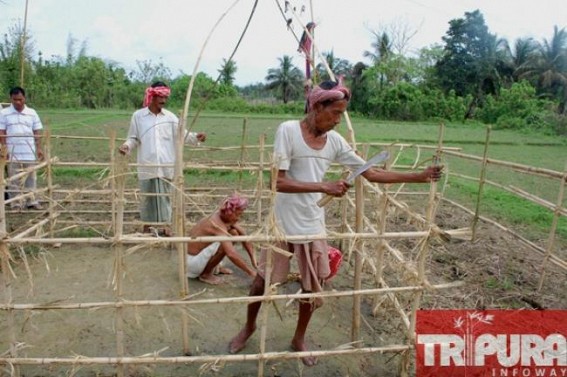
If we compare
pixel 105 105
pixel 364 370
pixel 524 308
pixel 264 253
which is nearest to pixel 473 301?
pixel 524 308

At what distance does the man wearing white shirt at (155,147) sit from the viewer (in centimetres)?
457

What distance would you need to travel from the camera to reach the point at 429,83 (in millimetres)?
31172

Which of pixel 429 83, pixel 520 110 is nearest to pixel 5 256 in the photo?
pixel 520 110

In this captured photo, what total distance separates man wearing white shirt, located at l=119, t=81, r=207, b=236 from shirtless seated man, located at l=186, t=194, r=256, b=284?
0.60 m

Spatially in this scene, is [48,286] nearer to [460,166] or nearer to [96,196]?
[96,196]

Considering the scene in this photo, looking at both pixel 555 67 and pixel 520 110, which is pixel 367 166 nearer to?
pixel 520 110

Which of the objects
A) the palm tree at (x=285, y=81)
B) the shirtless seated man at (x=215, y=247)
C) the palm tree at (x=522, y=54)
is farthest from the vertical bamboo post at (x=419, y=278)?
the palm tree at (x=285, y=81)

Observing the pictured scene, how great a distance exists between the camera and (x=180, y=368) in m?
2.95

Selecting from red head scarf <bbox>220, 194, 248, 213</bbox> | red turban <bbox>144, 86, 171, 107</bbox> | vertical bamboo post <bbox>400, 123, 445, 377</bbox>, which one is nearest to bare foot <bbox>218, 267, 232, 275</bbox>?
red head scarf <bbox>220, 194, 248, 213</bbox>

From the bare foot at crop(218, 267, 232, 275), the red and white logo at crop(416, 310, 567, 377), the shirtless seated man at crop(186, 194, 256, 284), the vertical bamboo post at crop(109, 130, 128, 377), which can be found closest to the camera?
the vertical bamboo post at crop(109, 130, 128, 377)

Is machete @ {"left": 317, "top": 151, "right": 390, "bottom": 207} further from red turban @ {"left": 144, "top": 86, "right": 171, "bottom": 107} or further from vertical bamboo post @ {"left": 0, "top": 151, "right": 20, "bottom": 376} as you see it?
red turban @ {"left": 144, "top": 86, "right": 171, "bottom": 107}

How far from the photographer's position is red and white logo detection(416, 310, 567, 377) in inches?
114

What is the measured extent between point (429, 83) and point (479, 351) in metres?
30.4

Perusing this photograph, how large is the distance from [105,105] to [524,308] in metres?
25.4
